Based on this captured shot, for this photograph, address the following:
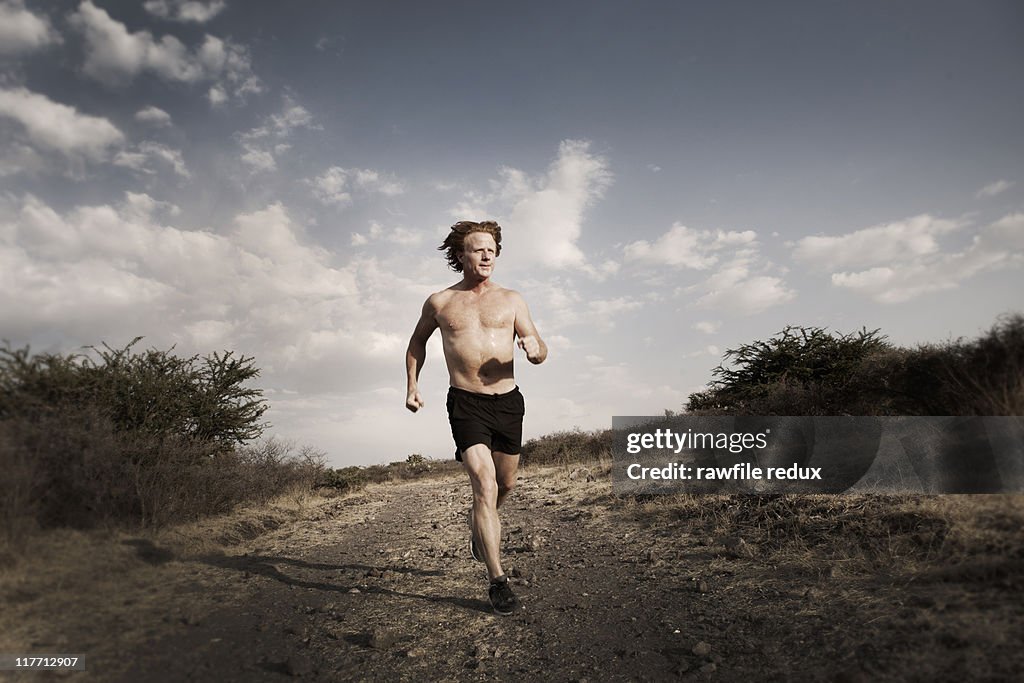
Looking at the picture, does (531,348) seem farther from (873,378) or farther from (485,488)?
(873,378)

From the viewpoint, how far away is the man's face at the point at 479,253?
4273 mm

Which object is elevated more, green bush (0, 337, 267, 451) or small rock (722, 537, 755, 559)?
green bush (0, 337, 267, 451)

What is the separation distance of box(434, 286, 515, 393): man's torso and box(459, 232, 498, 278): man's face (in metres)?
0.20

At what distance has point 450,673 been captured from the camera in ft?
9.16

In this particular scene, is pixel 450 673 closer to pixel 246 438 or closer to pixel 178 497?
pixel 178 497

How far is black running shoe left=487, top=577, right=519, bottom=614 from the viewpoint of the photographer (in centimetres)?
356

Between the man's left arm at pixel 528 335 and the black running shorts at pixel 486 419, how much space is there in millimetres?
425

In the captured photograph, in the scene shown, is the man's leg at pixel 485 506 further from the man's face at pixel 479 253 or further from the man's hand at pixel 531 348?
the man's face at pixel 479 253

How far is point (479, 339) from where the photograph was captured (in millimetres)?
4152

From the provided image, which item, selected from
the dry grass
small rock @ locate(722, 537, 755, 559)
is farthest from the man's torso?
the dry grass

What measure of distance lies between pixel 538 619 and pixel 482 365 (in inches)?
70.9

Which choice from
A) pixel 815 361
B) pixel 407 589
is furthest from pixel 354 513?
pixel 815 361

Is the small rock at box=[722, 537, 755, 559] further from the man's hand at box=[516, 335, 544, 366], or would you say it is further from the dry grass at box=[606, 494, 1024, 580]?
the man's hand at box=[516, 335, 544, 366]

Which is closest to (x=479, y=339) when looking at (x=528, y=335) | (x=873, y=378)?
(x=528, y=335)
